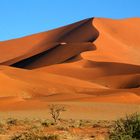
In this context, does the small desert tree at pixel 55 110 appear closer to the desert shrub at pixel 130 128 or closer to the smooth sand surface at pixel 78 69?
the smooth sand surface at pixel 78 69

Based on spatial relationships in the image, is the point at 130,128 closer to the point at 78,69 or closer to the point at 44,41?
the point at 78,69

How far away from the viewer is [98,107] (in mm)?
35688

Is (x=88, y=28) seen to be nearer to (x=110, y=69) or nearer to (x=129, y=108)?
(x=110, y=69)

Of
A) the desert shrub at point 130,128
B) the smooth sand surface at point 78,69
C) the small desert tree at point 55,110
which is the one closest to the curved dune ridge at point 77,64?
the smooth sand surface at point 78,69

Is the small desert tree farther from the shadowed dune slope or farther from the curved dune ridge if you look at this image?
the shadowed dune slope

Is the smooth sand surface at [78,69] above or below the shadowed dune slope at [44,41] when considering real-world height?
below

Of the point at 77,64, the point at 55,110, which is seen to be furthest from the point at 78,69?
the point at 55,110

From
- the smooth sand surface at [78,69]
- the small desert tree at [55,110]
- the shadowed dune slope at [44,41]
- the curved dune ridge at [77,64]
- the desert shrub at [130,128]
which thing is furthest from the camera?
the shadowed dune slope at [44,41]

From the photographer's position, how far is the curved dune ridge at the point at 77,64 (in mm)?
47688

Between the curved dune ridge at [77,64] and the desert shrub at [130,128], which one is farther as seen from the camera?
the curved dune ridge at [77,64]

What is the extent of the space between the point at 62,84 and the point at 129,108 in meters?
20.2

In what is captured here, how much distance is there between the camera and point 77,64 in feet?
241

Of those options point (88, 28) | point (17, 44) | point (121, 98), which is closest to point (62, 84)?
point (121, 98)

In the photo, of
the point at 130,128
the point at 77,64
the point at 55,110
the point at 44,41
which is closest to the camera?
the point at 130,128
